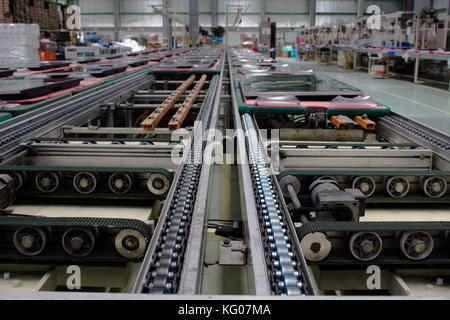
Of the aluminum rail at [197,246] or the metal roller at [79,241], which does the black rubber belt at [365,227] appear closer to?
the aluminum rail at [197,246]

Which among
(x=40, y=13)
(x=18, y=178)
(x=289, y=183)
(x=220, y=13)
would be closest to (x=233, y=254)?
(x=289, y=183)

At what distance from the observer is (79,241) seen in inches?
48.4

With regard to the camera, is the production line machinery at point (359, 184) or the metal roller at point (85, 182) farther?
the metal roller at point (85, 182)

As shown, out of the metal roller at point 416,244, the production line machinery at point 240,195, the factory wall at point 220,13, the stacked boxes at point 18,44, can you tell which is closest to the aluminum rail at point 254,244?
the production line machinery at point 240,195

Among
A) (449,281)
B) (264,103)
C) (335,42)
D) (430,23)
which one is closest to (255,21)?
(335,42)

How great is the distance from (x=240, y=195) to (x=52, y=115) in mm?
1495

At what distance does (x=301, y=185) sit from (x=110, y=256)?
0.87m

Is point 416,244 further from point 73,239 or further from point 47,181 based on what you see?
point 47,181

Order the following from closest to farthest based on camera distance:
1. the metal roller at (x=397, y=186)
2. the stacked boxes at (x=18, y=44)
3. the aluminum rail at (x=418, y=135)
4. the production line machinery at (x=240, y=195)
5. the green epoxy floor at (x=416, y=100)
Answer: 1. the production line machinery at (x=240, y=195)
2. the metal roller at (x=397, y=186)
3. the aluminum rail at (x=418, y=135)
4. the stacked boxes at (x=18, y=44)
5. the green epoxy floor at (x=416, y=100)

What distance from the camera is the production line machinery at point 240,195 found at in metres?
1.11

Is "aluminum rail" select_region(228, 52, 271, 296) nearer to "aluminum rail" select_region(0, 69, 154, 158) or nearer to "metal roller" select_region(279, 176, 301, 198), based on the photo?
"metal roller" select_region(279, 176, 301, 198)

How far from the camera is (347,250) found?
1243mm

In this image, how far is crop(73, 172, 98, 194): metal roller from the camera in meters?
1.71
